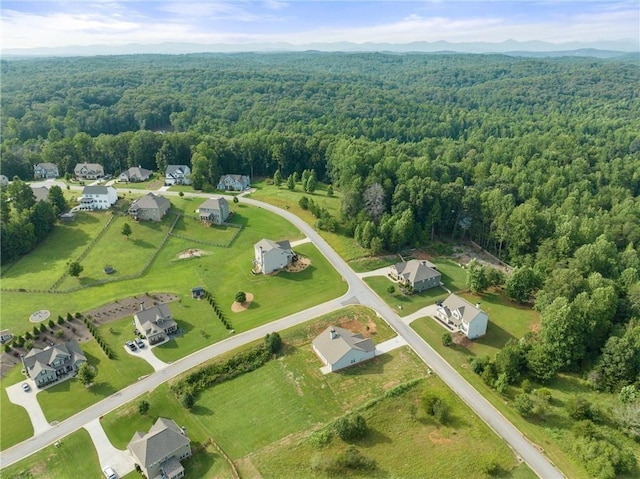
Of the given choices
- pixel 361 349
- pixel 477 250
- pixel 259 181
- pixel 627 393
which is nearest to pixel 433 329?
pixel 361 349

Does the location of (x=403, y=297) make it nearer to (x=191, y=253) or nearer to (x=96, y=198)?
(x=191, y=253)

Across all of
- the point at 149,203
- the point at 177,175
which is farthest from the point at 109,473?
the point at 177,175

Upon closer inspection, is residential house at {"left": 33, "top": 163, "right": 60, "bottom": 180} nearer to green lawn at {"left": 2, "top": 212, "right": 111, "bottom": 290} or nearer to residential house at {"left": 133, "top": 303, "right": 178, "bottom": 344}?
green lawn at {"left": 2, "top": 212, "right": 111, "bottom": 290}

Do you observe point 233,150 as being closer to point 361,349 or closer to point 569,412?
point 361,349

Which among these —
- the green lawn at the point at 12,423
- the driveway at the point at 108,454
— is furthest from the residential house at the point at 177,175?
the driveway at the point at 108,454

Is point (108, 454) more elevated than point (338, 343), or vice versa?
point (338, 343)

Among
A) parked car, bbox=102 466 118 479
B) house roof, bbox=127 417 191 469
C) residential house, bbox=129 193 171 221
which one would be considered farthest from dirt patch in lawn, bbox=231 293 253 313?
residential house, bbox=129 193 171 221

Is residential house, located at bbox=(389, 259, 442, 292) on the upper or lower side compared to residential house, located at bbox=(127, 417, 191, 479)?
upper
